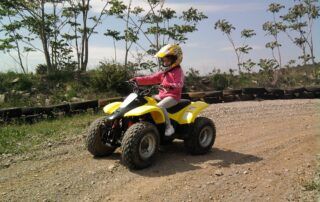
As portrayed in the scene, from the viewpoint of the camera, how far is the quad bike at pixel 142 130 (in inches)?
244

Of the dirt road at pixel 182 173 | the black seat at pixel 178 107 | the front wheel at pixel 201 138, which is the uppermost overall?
the black seat at pixel 178 107

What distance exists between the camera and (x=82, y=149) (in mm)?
7582

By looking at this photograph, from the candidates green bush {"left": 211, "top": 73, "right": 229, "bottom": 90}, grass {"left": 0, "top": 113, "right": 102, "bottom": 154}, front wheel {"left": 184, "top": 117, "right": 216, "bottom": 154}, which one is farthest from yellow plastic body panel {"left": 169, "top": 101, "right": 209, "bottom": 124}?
green bush {"left": 211, "top": 73, "right": 229, "bottom": 90}

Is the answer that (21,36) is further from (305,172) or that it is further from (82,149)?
(305,172)

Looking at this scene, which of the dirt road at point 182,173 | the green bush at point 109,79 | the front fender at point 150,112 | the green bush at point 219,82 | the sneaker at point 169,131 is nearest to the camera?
the dirt road at point 182,173

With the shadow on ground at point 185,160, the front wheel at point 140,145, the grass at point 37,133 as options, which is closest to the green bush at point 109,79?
the grass at point 37,133

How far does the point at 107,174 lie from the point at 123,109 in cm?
97

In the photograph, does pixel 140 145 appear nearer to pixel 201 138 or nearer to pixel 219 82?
pixel 201 138

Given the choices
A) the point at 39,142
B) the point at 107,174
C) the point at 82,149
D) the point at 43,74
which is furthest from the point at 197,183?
the point at 43,74

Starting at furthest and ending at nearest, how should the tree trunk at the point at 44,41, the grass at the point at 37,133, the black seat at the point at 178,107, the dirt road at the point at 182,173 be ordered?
1. the tree trunk at the point at 44,41
2. the grass at the point at 37,133
3. the black seat at the point at 178,107
4. the dirt road at the point at 182,173

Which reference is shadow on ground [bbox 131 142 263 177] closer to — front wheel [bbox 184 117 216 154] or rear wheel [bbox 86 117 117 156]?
front wheel [bbox 184 117 216 154]

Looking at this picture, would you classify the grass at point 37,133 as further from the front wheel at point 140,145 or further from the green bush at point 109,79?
the green bush at point 109,79

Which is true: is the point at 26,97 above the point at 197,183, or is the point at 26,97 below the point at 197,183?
above

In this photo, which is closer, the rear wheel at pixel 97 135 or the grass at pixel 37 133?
the rear wheel at pixel 97 135
